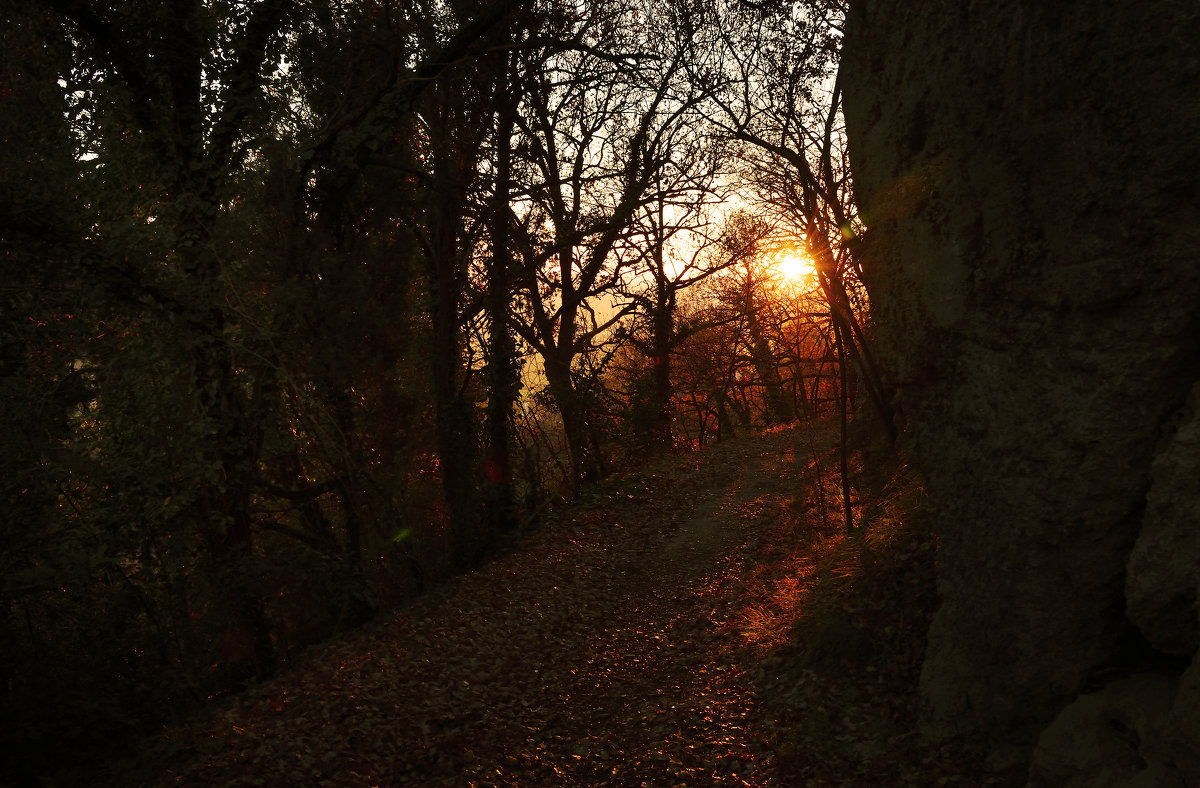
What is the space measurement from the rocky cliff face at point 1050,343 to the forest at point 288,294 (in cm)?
416

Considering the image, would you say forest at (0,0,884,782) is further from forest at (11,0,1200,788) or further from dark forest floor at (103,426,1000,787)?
dark forest floor at (103,426,1000,787)

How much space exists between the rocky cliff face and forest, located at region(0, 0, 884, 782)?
416 centimetres

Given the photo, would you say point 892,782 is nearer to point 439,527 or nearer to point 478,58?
point 439,527

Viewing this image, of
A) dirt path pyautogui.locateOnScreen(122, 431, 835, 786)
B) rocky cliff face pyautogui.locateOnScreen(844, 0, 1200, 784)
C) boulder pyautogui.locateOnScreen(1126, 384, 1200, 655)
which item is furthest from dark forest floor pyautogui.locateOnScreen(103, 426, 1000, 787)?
boulder pyautogui.locateOnScreen(1126, 384, 1200, 655)

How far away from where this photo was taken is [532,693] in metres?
6.89

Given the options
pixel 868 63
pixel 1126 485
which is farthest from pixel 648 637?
pixel 868 63

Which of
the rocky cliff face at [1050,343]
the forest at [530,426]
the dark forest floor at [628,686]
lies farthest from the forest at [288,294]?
the rocky cliff face at [1050,343]

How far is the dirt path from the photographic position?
543 cm

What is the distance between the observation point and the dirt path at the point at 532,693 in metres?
5.43

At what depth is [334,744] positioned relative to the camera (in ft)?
18.8

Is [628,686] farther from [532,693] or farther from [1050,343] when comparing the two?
[1050,343]

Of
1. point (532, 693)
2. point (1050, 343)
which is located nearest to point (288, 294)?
point (532, 693)

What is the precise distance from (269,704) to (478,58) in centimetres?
958

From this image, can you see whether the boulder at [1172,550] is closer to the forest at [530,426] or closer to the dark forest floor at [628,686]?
the forest at [530,426]
